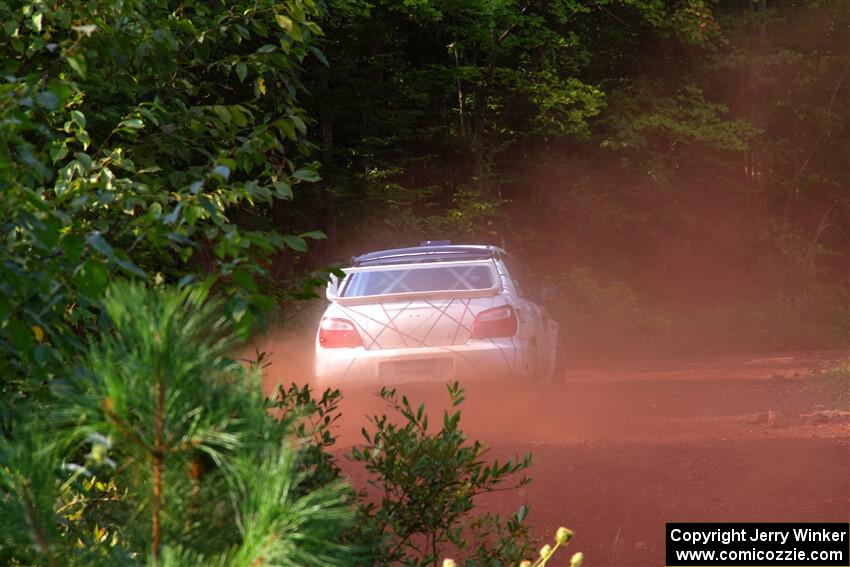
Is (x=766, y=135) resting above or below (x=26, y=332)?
above

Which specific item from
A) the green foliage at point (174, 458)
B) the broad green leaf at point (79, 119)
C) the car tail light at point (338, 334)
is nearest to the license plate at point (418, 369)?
the car tail light at point (338, 334)

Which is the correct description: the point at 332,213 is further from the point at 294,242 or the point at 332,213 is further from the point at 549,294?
the point at 294,242

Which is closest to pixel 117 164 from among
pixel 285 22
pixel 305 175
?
pixel 305 175

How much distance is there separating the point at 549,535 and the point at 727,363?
16044mm

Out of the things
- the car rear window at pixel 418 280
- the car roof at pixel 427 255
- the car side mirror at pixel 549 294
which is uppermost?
the car roof at pixel 427 255

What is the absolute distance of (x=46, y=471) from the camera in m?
1.98

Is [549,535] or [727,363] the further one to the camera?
[727,363]

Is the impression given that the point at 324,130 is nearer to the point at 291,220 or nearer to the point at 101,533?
the point at 291,220

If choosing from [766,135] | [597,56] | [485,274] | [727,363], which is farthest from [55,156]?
[766,135]

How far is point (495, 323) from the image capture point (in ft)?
37.1

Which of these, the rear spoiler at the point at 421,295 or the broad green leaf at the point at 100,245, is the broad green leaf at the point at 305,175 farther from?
the rear spoiler at the point at 421,295

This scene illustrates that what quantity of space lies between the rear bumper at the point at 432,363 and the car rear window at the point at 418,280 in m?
0.64

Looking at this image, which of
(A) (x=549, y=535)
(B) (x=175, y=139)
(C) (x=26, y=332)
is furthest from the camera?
(A) (x=549, y=535)

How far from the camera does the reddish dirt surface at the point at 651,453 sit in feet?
23.1
